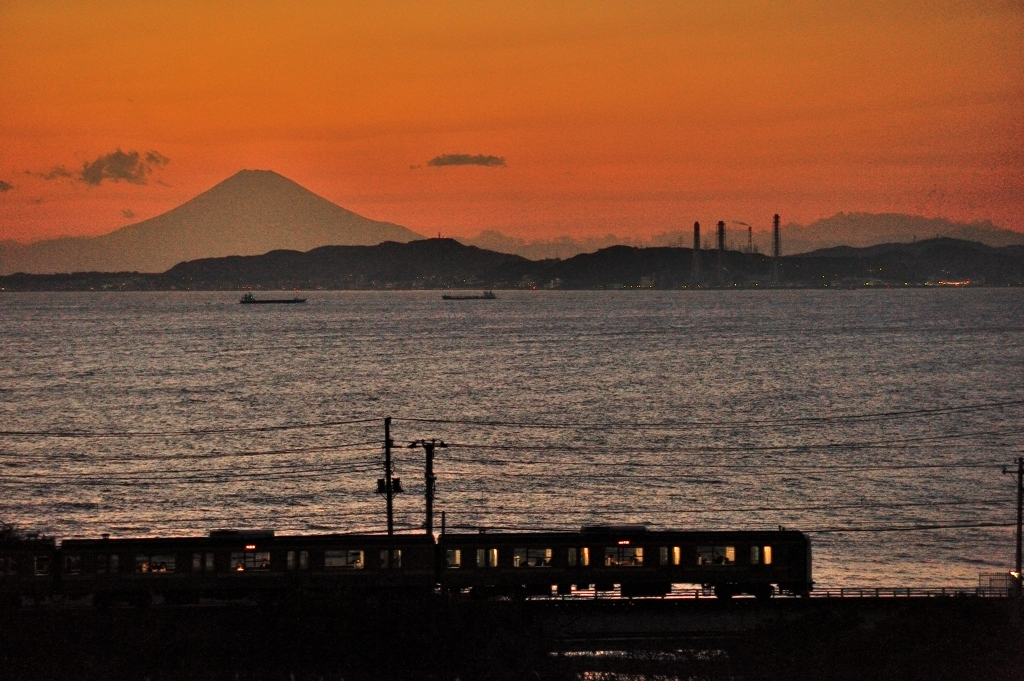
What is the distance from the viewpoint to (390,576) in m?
31.4

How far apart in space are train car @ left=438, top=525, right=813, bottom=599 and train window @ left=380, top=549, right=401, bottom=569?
3.52ft

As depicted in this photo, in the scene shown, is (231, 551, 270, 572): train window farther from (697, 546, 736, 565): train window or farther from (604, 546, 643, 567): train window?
(697, 546, 736, 565): train window

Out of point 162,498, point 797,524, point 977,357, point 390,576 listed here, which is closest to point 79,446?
point 162,498

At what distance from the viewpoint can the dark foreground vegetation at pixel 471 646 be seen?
982 inches

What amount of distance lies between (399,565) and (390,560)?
0.26 metres

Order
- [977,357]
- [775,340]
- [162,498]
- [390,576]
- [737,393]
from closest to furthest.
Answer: [390,576] < [162,498] < [737,393] < [977,357] < [775,340]

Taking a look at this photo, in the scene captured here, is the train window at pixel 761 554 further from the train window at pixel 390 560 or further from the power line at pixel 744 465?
the power line at pixel 744 465

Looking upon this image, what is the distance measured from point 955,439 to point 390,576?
51.3m

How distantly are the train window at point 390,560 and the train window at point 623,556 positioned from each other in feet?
17.3

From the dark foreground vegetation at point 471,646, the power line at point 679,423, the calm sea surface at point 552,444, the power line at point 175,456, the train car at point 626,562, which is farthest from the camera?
the power line at point 679,423

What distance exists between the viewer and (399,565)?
31.4m

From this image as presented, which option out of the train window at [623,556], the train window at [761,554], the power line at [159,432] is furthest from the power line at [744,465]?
the train window at [761,554]

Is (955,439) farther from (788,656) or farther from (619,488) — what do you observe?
(788,656)

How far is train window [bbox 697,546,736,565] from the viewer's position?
31.7m
